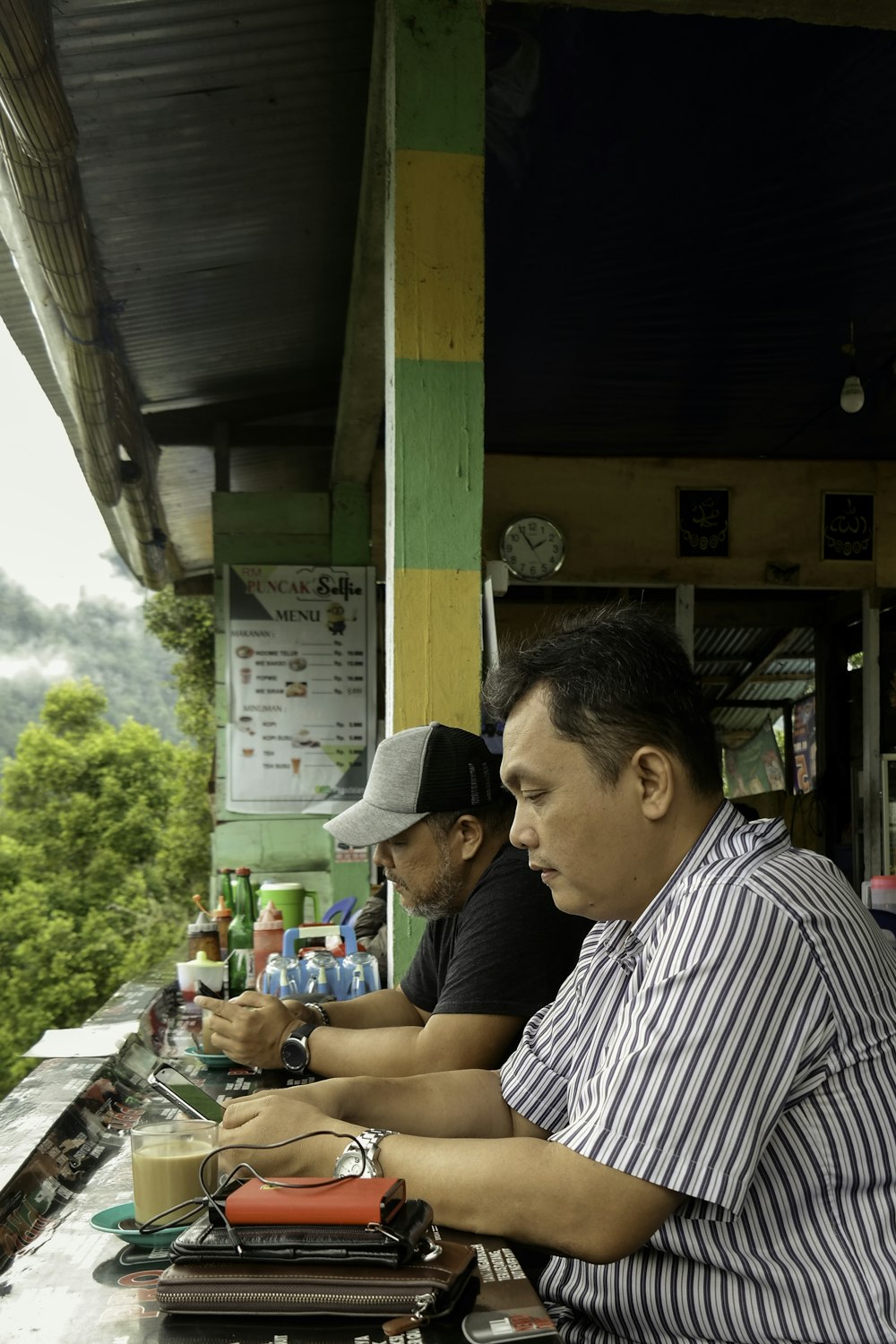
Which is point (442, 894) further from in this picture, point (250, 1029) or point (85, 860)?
point (85, 860)

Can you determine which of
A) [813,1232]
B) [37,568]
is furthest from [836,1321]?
[37,568]

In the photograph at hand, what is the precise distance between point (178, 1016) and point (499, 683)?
1.82 m

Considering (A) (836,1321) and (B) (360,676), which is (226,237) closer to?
(B) (360,676)

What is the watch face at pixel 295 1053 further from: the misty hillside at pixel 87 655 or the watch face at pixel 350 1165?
the misty hillside at pixel 87 655

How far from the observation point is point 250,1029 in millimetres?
2115

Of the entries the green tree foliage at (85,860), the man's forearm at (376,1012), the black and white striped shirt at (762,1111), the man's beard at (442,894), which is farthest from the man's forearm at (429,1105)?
the green tree foliage at (85,860)

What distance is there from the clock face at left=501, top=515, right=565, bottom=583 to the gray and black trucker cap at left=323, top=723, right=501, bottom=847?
4002 millimetres

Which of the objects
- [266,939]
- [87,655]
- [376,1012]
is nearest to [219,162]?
[266,939]

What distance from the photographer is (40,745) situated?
62.5 ft

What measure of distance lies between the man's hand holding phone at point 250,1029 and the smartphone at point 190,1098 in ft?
1.37

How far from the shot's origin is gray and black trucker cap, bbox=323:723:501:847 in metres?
2.18

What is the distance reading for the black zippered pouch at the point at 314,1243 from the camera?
108cm

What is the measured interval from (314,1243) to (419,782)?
114 centimetres

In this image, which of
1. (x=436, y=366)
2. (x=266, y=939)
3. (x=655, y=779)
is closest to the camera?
(x=655, y=779)
